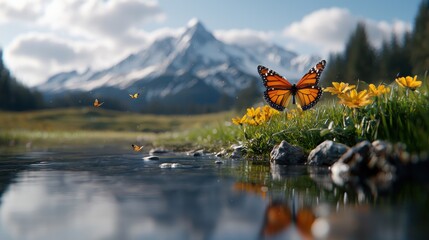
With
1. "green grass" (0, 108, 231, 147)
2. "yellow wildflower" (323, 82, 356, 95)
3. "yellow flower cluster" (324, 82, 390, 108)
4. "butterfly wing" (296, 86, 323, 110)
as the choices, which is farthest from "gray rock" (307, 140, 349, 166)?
"green grass" (0, 108, 231, 147)

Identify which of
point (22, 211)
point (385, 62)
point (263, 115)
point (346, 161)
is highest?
point (385, 62)

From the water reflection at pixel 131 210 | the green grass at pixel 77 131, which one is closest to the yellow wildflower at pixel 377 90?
the water reflection at pixel 131 210

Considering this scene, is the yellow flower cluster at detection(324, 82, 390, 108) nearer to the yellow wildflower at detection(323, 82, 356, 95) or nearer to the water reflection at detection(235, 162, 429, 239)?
Answer: the yellow wildflower at detection(323, 82, 356, 95)

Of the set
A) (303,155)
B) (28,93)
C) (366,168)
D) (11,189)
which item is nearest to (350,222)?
(366,168)

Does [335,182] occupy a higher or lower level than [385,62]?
lower

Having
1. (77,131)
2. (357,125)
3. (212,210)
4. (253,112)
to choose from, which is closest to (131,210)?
(212,210)

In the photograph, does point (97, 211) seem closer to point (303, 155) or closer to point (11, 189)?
point (11, 189)

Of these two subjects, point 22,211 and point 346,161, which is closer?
point 22,211
